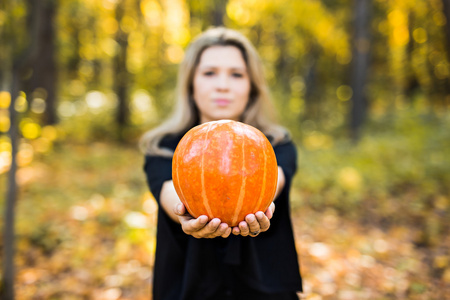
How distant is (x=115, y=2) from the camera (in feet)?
33.7

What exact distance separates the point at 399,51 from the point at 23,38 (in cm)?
2493

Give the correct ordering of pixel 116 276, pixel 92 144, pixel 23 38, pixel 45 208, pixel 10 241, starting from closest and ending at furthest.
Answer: pixel 23 38, pixel 10 241, pixel 116 276, pixel 45 208, pixel 92 144

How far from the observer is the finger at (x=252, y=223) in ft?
4.28

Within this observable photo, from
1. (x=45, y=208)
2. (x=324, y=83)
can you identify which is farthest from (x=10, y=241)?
(x=324, y=83)

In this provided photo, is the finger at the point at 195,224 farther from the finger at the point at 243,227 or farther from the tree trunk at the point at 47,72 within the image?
the tree trunk at the point at 47,72

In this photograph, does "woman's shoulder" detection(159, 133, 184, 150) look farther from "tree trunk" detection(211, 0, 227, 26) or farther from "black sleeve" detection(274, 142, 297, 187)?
"tree trunk" detection(211, 0, 227, 26)

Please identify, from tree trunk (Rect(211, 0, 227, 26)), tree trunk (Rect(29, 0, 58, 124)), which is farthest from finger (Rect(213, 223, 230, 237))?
tree trunk (Rect(29, 0, 58, 124))

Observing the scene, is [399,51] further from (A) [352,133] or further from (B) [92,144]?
(B) [92,144]

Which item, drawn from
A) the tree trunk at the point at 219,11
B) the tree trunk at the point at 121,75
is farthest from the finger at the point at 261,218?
the tree trunk at the point at 121,75

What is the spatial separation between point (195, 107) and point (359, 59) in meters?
9.66

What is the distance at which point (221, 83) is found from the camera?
1943 millimetres

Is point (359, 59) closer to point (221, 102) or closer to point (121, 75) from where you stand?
point (121, 75)

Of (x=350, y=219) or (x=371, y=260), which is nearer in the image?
(x=371, y=260)

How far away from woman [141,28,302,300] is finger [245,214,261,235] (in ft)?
1.48
